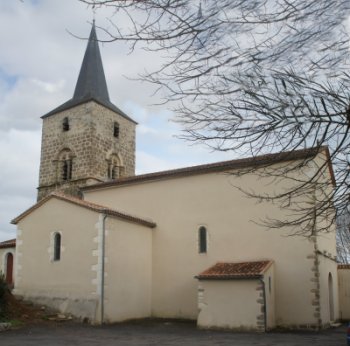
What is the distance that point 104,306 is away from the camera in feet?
51.1

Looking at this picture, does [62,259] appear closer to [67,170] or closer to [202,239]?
[202,239]

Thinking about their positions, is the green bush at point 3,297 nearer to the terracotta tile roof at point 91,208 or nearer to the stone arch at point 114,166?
the terracotta tile roof at point 91,208

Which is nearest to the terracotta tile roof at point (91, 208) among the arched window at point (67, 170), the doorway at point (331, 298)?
the doorway at point (331, 298)

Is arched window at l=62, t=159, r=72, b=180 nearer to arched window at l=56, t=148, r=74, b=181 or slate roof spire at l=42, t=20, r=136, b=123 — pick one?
arched window at l=56, t=148, r=74, b=181

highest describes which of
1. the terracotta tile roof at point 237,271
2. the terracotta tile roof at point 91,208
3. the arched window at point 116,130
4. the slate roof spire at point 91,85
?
the slate roof spire at point 91,85

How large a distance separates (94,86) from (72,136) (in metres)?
4.32

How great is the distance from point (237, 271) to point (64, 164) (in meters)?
17.5

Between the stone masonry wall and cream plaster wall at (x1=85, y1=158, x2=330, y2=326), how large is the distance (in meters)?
8.76

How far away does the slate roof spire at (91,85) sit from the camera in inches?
1187

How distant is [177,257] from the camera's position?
18.1m

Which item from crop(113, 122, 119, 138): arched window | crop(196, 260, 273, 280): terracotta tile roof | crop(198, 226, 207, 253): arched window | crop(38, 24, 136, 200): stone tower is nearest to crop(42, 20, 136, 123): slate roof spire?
crop(38, 24, 136, 200): stone tower

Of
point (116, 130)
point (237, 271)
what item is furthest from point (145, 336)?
point (116, 130)

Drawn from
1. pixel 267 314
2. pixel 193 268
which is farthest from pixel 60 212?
pixel 267 314

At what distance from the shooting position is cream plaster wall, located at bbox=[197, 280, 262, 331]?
14125mm
